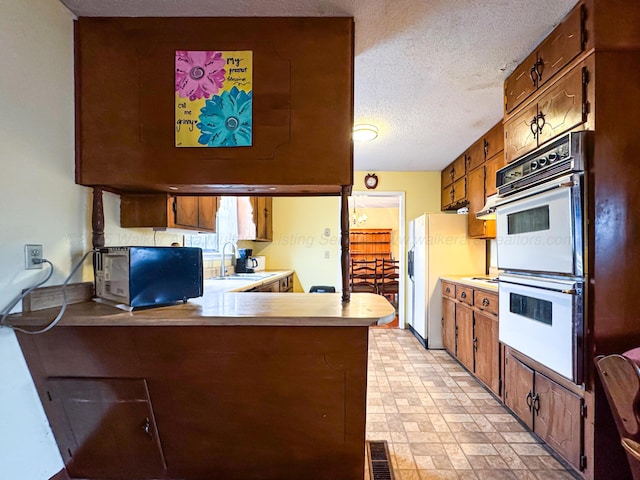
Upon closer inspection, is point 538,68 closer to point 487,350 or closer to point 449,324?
point 487,350

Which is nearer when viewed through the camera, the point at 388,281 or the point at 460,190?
the point at 460,190

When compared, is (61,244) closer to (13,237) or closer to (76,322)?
(13,237)

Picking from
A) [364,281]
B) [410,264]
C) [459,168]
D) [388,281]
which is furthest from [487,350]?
[364,281]

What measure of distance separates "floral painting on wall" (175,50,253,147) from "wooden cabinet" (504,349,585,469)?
1.95 meters

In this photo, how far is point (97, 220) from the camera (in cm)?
144

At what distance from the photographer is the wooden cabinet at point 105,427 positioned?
50.6 inches

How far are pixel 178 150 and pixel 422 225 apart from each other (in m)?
2.94

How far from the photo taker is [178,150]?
143 centimetres

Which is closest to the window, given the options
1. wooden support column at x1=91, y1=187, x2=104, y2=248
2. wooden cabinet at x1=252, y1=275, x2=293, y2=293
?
wooden cabinet at x1=252, y1=275, x2=293, y2=293

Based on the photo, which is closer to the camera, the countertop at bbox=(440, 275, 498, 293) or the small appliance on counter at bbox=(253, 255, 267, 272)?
the countertop at bbox=(440, 275, 498, 293)

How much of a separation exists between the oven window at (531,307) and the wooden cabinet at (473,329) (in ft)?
1.28

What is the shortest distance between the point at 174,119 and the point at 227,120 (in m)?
0.23

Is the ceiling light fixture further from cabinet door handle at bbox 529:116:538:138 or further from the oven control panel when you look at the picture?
cabinet door handle at bbox 529:116:538:138

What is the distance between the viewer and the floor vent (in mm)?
1593
